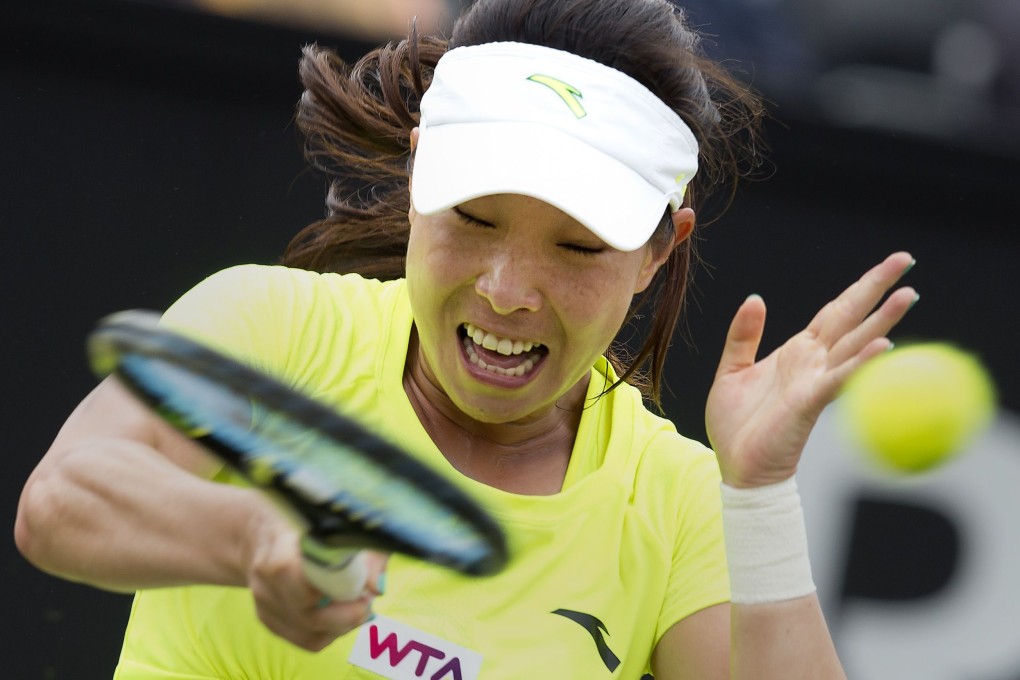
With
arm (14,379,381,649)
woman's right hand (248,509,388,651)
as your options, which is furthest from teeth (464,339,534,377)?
woman's right hand (248,509,388,651)

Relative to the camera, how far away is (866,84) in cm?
304

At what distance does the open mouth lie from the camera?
177cm

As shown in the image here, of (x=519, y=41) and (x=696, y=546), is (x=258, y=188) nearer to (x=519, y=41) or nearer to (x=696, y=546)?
(x=519, y=41)

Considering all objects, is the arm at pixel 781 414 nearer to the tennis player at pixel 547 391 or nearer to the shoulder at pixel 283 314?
the tennis player at pixel 547 391

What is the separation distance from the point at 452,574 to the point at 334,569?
0.59m

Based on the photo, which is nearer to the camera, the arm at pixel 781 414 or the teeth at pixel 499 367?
the arm at pixel 781 414

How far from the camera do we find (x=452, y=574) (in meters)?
1.72

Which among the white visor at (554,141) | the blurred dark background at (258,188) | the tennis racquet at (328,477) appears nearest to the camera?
the tennis racquet at (328,477)

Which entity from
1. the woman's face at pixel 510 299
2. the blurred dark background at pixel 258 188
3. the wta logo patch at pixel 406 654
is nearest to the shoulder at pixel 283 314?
the woman's face at pixel 510 299

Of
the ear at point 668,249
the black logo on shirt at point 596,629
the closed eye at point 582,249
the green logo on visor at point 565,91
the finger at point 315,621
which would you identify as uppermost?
the green logo on visor at point 565,91

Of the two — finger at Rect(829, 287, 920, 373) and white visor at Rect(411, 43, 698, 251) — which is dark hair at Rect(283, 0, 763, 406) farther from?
finger at Rect(829, 287, 920, 373)

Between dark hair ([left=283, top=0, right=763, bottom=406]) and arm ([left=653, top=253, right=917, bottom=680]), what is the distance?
11.1 inches

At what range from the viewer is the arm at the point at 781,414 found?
1.64 meters

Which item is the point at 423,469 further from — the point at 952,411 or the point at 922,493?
the point at 922,493
